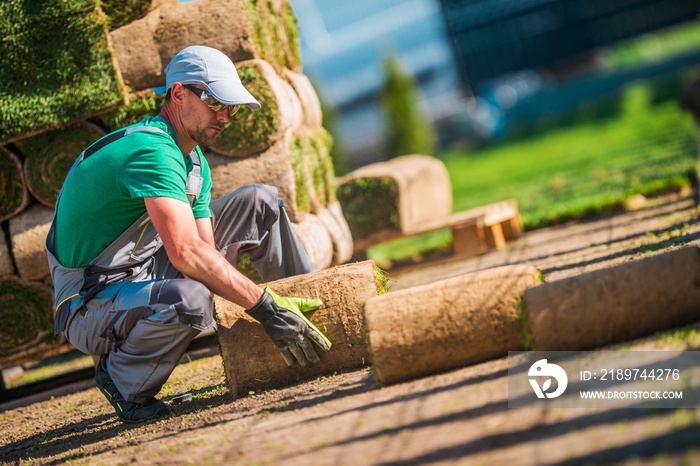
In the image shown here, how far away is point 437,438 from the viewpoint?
250 cm

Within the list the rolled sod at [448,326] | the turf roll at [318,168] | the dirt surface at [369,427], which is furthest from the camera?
the turf roll at [318,168]

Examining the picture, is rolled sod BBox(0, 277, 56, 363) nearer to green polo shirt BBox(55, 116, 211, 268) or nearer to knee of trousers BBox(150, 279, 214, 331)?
green polo shirt BBox(55, 116, 211, 268)

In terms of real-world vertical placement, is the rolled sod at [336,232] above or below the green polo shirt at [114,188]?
below

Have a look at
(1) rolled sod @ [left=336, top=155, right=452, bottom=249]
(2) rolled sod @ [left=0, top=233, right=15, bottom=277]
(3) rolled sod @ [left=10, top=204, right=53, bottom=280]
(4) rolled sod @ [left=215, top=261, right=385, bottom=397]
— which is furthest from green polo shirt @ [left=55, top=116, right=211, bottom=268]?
(1) rolled sod @ [left=336, top=155, right=452, bottom=249]

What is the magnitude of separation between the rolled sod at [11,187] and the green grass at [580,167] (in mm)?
4320

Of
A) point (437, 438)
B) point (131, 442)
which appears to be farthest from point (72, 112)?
point (437, 438)

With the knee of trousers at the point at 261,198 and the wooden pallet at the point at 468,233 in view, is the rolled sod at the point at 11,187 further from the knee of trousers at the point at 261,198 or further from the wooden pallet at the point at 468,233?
the wooden pallet at the point at 468,233

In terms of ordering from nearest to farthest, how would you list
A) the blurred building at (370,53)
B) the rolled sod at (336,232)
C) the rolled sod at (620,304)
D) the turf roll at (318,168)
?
the rolled sod at (620,304) < the turf roll at (318,168) < the rolled sod at (336,232) < the blurred building at (370,53)

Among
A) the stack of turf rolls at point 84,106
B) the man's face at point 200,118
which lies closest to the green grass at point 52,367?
the stack of turf rolls at point 84,106

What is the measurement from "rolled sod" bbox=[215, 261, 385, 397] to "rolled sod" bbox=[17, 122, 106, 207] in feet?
6.48

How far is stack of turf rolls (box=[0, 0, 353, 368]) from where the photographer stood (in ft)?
16.8

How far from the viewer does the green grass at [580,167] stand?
8812 millimetres
